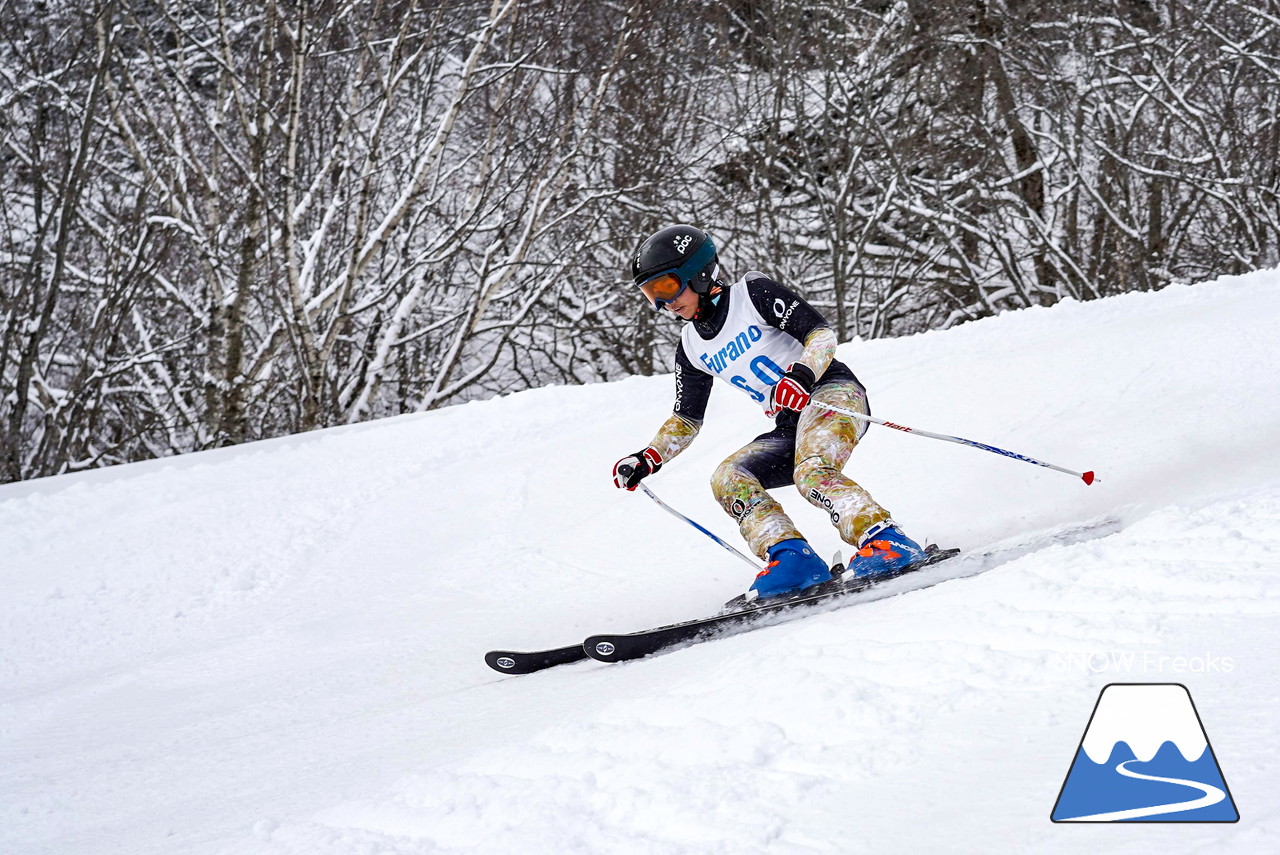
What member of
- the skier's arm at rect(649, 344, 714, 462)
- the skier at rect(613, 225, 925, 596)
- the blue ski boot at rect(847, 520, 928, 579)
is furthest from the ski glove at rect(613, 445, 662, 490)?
the blue ski boot at rect(847, 520, 928, 579)

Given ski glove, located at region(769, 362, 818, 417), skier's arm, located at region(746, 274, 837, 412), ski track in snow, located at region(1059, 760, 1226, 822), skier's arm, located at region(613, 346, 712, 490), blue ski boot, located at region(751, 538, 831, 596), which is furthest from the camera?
skier's arm, located at region(613, 346, 712, 490)

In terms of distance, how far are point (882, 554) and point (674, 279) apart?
126 cm

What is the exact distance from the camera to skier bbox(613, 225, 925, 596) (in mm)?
3711

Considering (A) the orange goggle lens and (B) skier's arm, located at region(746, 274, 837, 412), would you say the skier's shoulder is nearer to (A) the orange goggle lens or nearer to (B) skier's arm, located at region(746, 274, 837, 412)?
(B) skier's arm, located at region(746, 274, 837, 412)

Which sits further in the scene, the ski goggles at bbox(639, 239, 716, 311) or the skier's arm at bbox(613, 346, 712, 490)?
the skier's arm at bbox(613, 346, 712, 490)

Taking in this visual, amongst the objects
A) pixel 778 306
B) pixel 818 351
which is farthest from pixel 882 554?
pixel 778 306

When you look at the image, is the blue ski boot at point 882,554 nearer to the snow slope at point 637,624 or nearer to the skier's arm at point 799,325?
the snow slope at point 637,624

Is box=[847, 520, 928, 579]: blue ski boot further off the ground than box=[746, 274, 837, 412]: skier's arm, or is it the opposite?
box=[746, 274, 837, 412]: skier's arm

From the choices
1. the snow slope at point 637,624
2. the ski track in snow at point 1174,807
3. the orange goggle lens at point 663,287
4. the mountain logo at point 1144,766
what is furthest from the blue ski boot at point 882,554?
the ski track in snow at point 1174,807

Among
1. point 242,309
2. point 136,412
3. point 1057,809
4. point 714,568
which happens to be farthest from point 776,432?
point 136,412

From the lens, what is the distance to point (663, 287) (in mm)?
3908

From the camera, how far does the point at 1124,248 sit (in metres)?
14.3

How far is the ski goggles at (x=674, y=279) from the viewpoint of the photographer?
12.7ft

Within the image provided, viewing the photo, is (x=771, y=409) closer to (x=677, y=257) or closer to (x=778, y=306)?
(x=778, y=306)
